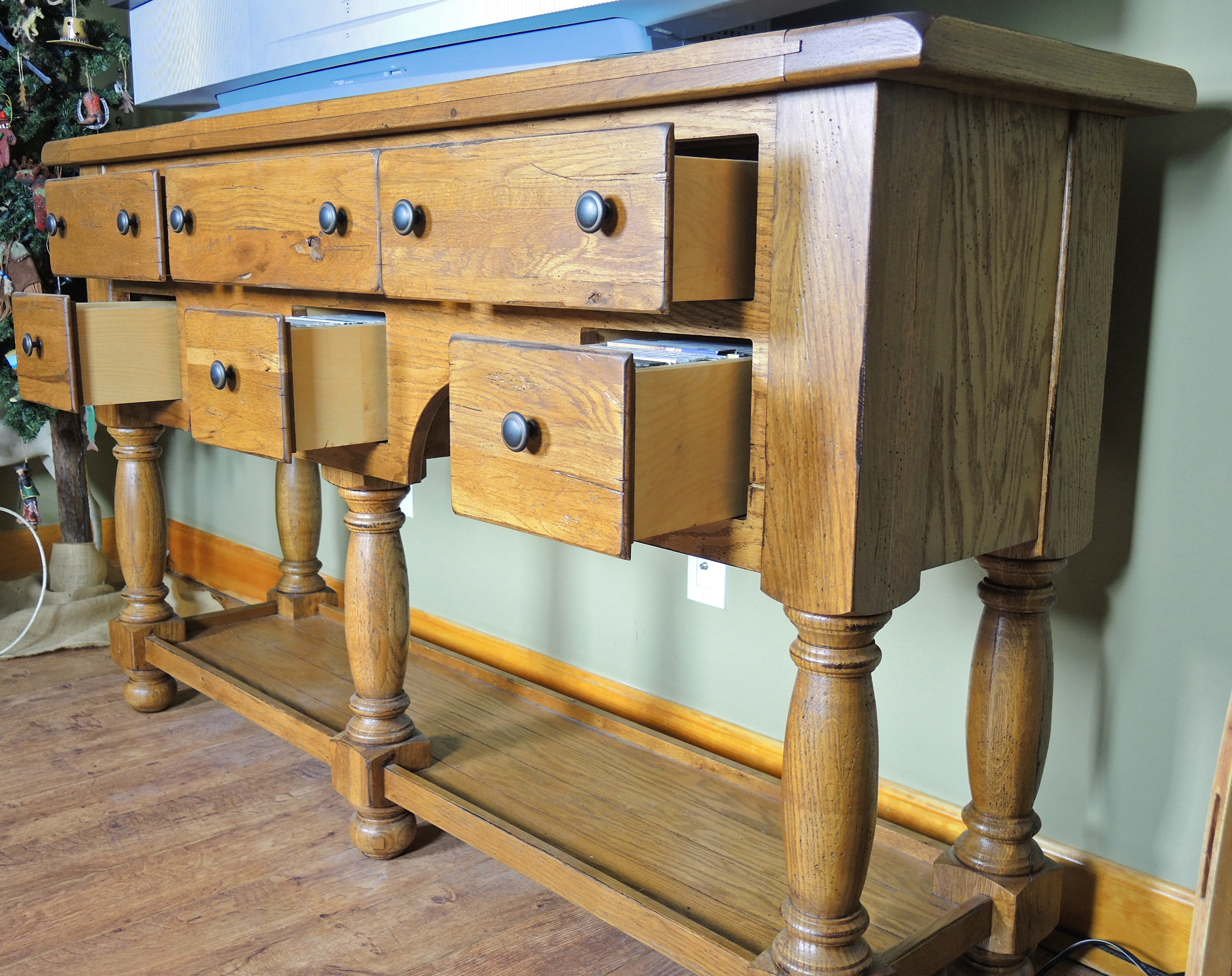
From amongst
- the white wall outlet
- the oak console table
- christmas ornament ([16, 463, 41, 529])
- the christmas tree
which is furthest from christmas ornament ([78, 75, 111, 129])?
the white wall outlet

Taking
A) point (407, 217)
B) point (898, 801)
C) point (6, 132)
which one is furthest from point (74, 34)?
point (898, 801)

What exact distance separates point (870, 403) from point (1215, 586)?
515 millimetres

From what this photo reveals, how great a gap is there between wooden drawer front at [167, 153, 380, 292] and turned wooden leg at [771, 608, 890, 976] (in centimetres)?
57

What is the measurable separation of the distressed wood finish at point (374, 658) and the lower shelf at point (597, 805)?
0.04m

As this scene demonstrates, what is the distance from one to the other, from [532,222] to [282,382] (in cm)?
32

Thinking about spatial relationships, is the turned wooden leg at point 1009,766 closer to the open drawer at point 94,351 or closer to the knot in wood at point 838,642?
the knot in wood at point 838,642

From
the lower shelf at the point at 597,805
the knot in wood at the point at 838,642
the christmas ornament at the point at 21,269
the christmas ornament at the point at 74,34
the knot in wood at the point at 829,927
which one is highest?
the christmas ornament at the point at 74,34

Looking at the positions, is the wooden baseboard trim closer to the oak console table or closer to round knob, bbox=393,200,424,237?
the oak console table

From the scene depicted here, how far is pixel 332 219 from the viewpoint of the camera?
3.62ft

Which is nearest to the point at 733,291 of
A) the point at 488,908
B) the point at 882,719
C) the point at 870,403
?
the point at 870,403

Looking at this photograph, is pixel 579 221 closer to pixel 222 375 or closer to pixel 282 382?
pixel 282 382

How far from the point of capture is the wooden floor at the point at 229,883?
3.86 feet

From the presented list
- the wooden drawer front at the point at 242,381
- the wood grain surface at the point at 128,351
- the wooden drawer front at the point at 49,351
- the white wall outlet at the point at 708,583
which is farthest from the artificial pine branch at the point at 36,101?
the white wall outlet at the point at 708,583

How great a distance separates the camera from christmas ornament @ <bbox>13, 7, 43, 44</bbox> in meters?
2.09
